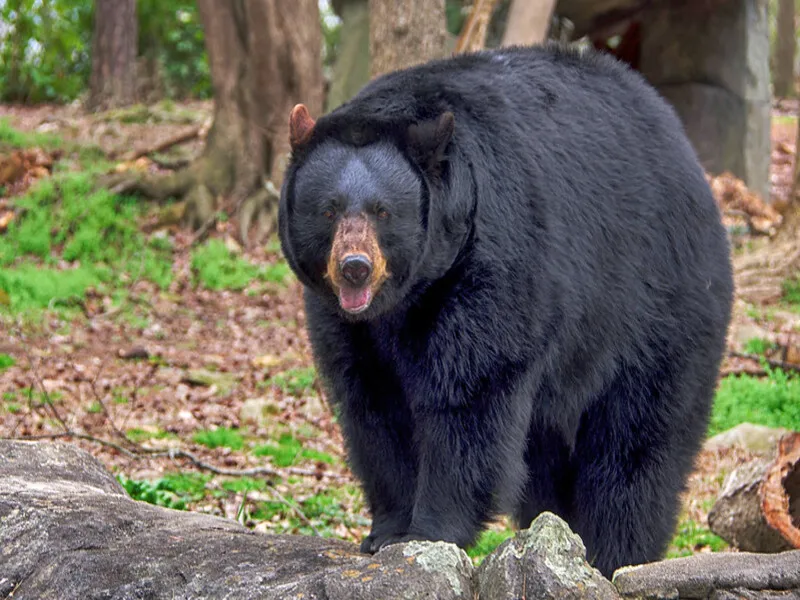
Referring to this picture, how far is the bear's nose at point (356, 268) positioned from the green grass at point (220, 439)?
136 inches

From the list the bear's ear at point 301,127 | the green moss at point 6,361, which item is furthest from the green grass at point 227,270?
the bear's ear at point 301,127

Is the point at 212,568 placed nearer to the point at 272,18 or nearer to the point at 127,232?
the point at 127,232

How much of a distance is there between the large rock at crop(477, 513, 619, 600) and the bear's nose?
1095 mm

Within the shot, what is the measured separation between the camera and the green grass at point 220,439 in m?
6.62

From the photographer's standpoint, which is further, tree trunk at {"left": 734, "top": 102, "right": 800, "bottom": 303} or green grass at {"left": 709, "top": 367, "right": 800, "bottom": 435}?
tree trunk at {"left": 734, "top": 102, "right": 800, "bottom": 303}

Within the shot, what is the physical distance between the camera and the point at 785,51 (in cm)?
2198

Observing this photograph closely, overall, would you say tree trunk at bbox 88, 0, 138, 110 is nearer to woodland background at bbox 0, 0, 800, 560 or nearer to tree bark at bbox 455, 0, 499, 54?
woodland background at bbox 0, 0, 800, 560

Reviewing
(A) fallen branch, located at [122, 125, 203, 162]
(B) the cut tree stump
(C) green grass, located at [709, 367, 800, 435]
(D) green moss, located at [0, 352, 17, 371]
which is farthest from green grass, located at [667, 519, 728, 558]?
(A) fallen branch, located at [122, 125, 203, 162]

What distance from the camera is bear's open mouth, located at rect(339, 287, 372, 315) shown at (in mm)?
3457

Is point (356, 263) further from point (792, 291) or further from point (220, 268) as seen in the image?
point (792, 291)

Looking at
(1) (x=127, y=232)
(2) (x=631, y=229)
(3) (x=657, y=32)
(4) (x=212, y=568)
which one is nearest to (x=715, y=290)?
(2) (x=631, y=229)

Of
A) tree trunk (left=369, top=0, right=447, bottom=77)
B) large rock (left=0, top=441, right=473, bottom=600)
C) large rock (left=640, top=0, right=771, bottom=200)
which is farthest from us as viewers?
large rock (left=640, top=0, right=771, bottom=200)

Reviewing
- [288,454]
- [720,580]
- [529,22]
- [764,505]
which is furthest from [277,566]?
[529,22]

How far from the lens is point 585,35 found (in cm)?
1507
